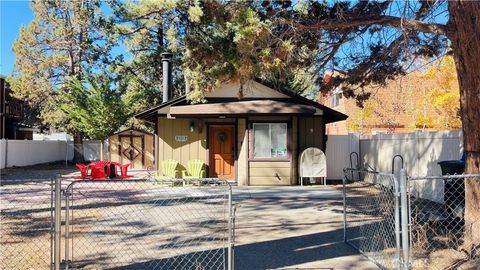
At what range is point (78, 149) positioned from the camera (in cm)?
3256

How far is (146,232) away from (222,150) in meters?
9.97

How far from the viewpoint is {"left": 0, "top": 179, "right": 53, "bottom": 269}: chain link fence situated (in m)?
6.09

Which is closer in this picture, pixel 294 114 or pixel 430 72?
pixel 294 114

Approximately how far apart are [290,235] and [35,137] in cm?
5120

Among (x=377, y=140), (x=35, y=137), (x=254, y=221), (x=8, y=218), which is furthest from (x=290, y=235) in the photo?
(x=35, y=137)

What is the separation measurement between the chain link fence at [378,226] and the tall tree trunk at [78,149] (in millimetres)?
25644

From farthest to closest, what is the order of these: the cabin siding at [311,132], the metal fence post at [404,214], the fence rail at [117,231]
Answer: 1. the cabin siding at [311,132]
2. the fence rail at [117,231]
3. the metal fence post at [404,214]

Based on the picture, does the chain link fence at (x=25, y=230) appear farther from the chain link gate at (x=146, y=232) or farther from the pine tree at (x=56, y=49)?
the pine tree at (x=56, y=49)

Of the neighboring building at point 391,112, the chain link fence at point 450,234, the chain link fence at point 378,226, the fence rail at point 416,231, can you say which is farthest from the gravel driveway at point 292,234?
the neighboring building at point 391,112

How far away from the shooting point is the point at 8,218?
9.69 metres

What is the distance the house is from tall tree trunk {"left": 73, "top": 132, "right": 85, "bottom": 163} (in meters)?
16.6

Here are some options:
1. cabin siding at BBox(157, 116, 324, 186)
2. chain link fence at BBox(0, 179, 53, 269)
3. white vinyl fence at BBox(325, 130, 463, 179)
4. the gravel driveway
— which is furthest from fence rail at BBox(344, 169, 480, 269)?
cabin siding at BBox(157, 116, 324, 186)

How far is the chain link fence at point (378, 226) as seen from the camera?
5539 millimetres

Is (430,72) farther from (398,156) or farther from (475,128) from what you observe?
(475,128)
